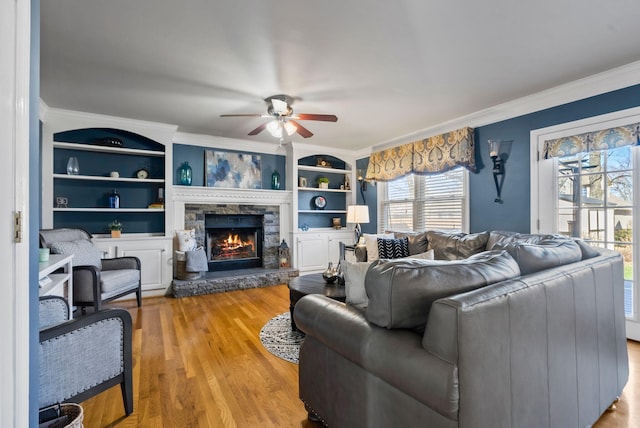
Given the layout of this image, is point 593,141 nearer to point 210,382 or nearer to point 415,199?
point 415,199

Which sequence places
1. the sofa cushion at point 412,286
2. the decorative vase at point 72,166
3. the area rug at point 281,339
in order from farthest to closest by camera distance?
1. the decorative vase at point 72,166
2. the area rug at point 281,339
3. the sofa cushion at point 412,286

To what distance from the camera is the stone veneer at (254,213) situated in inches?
195

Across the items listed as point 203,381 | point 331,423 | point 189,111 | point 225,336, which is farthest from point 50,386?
point 189,111

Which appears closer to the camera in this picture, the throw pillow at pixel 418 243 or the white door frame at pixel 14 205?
the white door frame at pixel 14 205

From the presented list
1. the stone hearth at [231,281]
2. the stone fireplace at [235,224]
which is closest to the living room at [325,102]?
the stone fireplace at [235,224]

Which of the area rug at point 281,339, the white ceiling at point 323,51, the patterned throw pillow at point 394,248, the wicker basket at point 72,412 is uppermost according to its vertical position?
the white ceiling at point 323,51

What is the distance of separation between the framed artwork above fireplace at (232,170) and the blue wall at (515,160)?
3.54 m

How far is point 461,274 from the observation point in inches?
50.5

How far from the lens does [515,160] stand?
3.76 meters

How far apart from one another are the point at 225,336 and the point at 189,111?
278cm

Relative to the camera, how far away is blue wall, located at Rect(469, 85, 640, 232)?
3055 mm

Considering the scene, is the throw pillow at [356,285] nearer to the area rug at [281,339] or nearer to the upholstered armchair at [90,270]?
the area rug at [281,339]

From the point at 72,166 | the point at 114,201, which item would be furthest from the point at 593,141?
the point at 72,166

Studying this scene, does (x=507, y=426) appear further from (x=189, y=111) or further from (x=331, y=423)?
(x=189, y=111)
